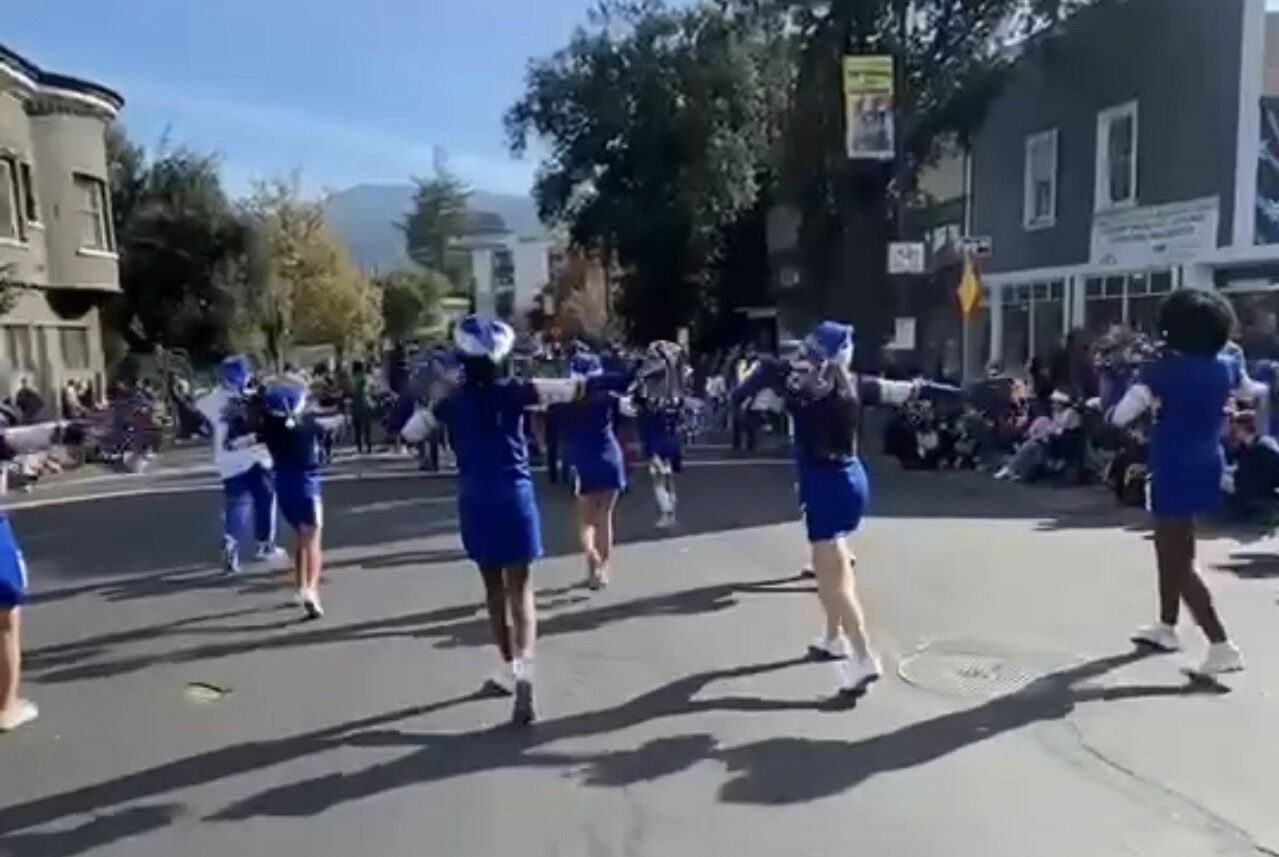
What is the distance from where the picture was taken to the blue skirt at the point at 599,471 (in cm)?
945

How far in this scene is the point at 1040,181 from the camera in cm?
2464

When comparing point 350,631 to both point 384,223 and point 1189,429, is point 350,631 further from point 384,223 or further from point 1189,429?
point 384,223

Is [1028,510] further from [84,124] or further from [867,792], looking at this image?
[84,124]

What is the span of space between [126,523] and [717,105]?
24.4m

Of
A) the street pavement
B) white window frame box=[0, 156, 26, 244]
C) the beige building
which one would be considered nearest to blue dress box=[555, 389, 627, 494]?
the street pavement

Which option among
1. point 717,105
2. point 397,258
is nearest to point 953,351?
point 717,105

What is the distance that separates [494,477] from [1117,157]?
1825cm

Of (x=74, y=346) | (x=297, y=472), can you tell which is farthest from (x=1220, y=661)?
(x=74, y=346)

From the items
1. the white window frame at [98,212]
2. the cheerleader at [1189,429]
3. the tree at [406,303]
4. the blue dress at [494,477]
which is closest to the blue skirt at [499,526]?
the blue dress at [494,477]

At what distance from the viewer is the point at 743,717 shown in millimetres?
6406

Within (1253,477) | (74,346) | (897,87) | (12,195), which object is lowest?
(1253,477)

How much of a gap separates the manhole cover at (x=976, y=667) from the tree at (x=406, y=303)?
63415 millimetres

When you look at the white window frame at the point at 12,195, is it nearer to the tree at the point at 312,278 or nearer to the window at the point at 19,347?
the window at the point at 19,347

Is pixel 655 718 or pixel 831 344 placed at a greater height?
pixel 831 344
